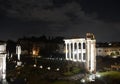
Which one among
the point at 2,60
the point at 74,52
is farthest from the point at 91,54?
the point at 2,60

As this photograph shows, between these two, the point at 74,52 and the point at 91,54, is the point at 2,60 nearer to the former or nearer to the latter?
the point at 91,54

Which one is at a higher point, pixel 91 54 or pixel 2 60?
pixel 91 54

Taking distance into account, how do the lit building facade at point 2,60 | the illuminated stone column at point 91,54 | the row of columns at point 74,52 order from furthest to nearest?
the row of columns at point 74,52 → the illuminated stone column at point 91,54 → the lit building facade at point 2,60

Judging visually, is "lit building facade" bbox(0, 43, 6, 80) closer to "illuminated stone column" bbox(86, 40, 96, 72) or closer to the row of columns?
"illuminated stone column" bbox(86, 40, 96, 72)

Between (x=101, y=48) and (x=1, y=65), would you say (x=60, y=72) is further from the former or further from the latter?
(x=101, y=48)

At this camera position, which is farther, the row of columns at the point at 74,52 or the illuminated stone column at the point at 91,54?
the row of columns at the point at 74,52

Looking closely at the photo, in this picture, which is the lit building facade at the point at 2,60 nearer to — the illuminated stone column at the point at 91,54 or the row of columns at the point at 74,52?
the illuminated stone column at the point at 91,54

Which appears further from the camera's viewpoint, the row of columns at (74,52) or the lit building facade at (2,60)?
the row of columns at (74,52)

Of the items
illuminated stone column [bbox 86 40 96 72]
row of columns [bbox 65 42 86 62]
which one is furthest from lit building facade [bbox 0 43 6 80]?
row of columns [bbox 65 42 86 62]

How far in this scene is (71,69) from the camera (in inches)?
1972

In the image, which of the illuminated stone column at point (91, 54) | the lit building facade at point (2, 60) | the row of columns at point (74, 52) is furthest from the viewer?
the row of columns at point (74, 52)

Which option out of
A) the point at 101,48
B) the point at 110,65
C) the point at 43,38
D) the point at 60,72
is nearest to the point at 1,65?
the point at 60,72

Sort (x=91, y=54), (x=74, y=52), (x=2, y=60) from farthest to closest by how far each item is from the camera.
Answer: (x=74, y=52), (x=91, y=54), (x=2, y=60)

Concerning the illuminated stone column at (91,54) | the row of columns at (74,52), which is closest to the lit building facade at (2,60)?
the illuminated stone column at (91,54)
